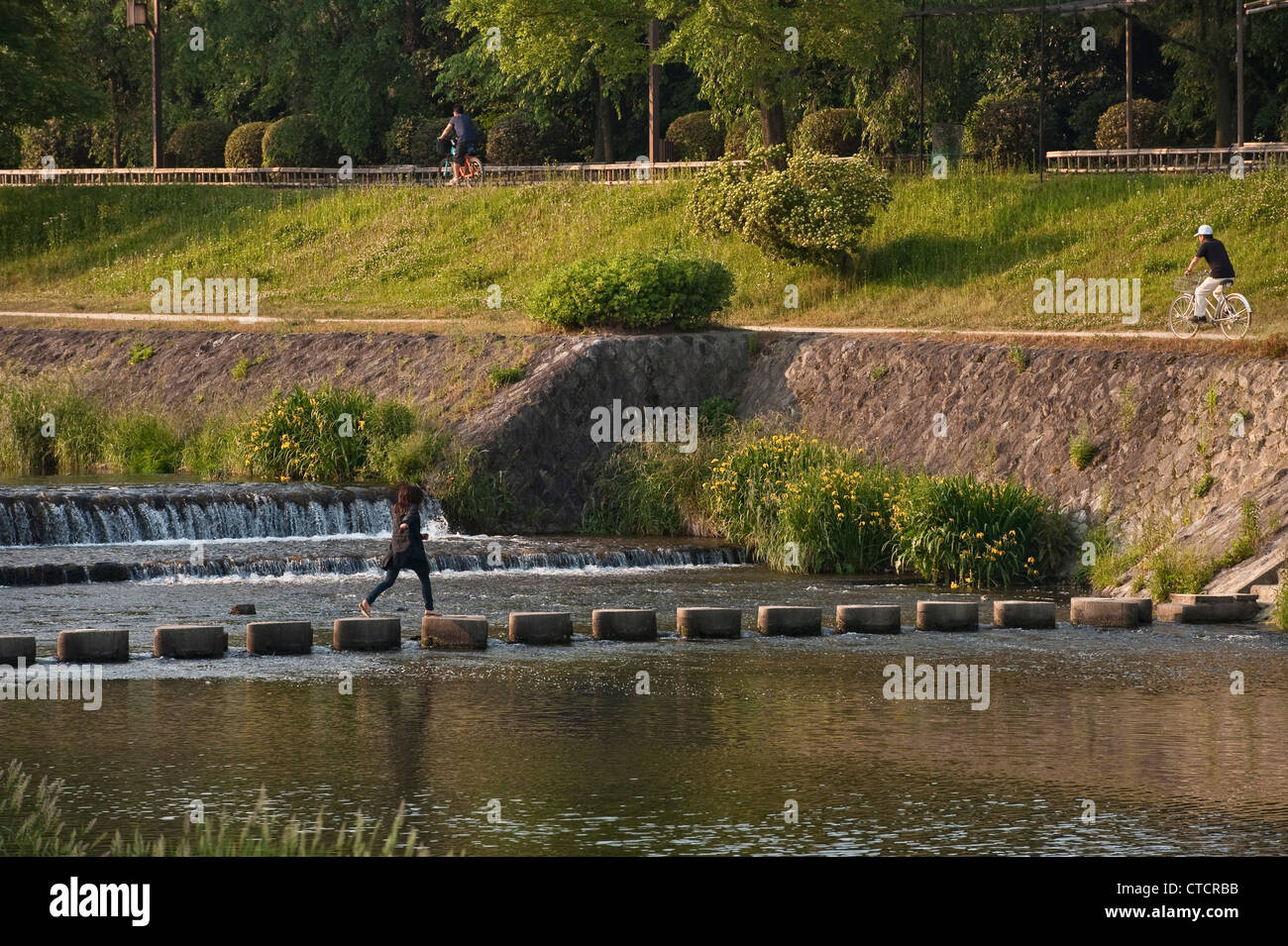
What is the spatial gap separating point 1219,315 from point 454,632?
14.8m

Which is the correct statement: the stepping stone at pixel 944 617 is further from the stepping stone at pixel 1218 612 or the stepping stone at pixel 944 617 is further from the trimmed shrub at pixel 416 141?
the trimmed shrub at pixel 416 141

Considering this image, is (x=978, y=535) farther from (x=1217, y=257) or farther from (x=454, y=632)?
(x=454, y=632)

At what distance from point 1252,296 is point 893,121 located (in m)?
19.1

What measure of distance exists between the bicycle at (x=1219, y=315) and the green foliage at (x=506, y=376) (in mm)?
11185

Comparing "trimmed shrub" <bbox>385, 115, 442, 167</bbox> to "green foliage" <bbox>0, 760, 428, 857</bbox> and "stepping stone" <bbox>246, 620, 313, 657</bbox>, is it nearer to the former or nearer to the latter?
"stepping stone" <bbox>246, 620, 313, 657</bbox>

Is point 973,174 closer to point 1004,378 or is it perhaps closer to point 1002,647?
point 1004,378

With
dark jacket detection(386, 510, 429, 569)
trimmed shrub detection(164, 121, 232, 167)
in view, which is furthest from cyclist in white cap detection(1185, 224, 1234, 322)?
trimmed shrub detection(164, 121, 232, 167)

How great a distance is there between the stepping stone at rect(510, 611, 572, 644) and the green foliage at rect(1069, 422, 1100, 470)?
1036cm

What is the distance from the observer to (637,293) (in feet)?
120

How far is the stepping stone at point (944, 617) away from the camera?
2264 cm

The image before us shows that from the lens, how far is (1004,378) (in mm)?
32062

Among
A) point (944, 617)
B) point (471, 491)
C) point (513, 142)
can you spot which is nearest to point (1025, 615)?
point (944, 617)

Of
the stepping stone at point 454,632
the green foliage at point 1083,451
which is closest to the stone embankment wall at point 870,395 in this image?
the green foliage at point 1083,451
